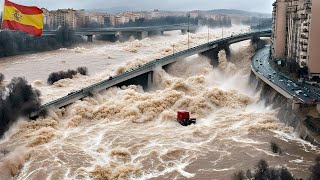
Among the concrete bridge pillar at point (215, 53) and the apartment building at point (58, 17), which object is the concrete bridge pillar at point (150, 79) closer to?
the concrete bridge pillar at point (215, 53)

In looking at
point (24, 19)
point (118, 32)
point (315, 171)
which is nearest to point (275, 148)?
point (315, 171)

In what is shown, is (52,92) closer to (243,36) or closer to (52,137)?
(52,137)

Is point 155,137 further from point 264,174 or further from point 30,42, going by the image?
point 30,42

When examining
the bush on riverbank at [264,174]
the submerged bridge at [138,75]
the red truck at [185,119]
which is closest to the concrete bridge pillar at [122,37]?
the submerged bridge at [138,75]

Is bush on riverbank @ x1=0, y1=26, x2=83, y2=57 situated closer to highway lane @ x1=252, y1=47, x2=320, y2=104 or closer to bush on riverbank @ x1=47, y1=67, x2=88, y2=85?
bush on riverbank @ x1=47, y1=67, x2=88, y2=85

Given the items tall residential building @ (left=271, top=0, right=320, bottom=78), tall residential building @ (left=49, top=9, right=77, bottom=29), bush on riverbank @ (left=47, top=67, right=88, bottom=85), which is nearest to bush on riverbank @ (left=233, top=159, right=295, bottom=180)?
tall residential building @ (left=271, top=0, right=320, bottom=78)

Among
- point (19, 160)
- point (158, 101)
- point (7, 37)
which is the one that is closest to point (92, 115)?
point (158, 101)
